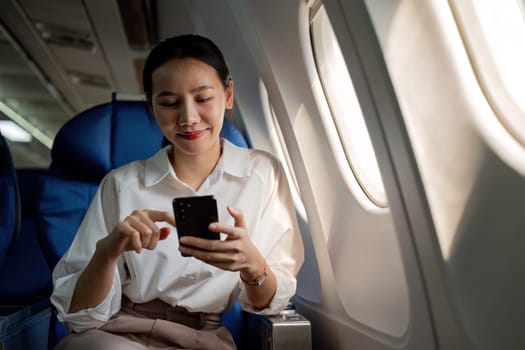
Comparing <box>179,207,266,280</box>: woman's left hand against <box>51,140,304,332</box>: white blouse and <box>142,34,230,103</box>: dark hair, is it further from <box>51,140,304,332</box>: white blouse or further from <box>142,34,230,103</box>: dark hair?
<box>142,34,230,103</box>: dark hair

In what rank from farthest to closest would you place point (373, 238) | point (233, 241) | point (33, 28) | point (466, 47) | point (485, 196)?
1. point (33, 28)
2. point (373, 238)
3. point (233, 241)
4. point (466, 47)
5. point (485, 196)

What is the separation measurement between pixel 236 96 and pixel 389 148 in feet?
5.13

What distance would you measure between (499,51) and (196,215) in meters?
0.78

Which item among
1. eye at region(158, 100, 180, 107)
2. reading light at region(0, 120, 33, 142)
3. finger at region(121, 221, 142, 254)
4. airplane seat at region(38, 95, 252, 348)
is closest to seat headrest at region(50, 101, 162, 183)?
airplane seat at region(38, 95, 252, 348)

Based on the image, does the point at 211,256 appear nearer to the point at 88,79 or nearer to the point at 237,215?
the point at 237,215

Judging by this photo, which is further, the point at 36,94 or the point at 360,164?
the point at 36,94

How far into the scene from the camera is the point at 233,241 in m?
1.32

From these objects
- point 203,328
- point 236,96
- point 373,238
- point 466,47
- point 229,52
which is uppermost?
point 229,52

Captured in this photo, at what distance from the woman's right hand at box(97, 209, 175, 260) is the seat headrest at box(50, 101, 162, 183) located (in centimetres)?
77

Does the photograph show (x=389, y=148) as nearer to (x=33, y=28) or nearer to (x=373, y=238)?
(x=373, y=238)

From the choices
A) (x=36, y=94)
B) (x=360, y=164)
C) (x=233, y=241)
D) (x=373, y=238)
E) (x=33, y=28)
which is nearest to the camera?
(x=233, y=241)

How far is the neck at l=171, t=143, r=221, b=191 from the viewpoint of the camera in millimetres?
1723

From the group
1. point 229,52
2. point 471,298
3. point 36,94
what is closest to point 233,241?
point 471,298

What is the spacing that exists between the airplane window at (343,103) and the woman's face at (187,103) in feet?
1.54
